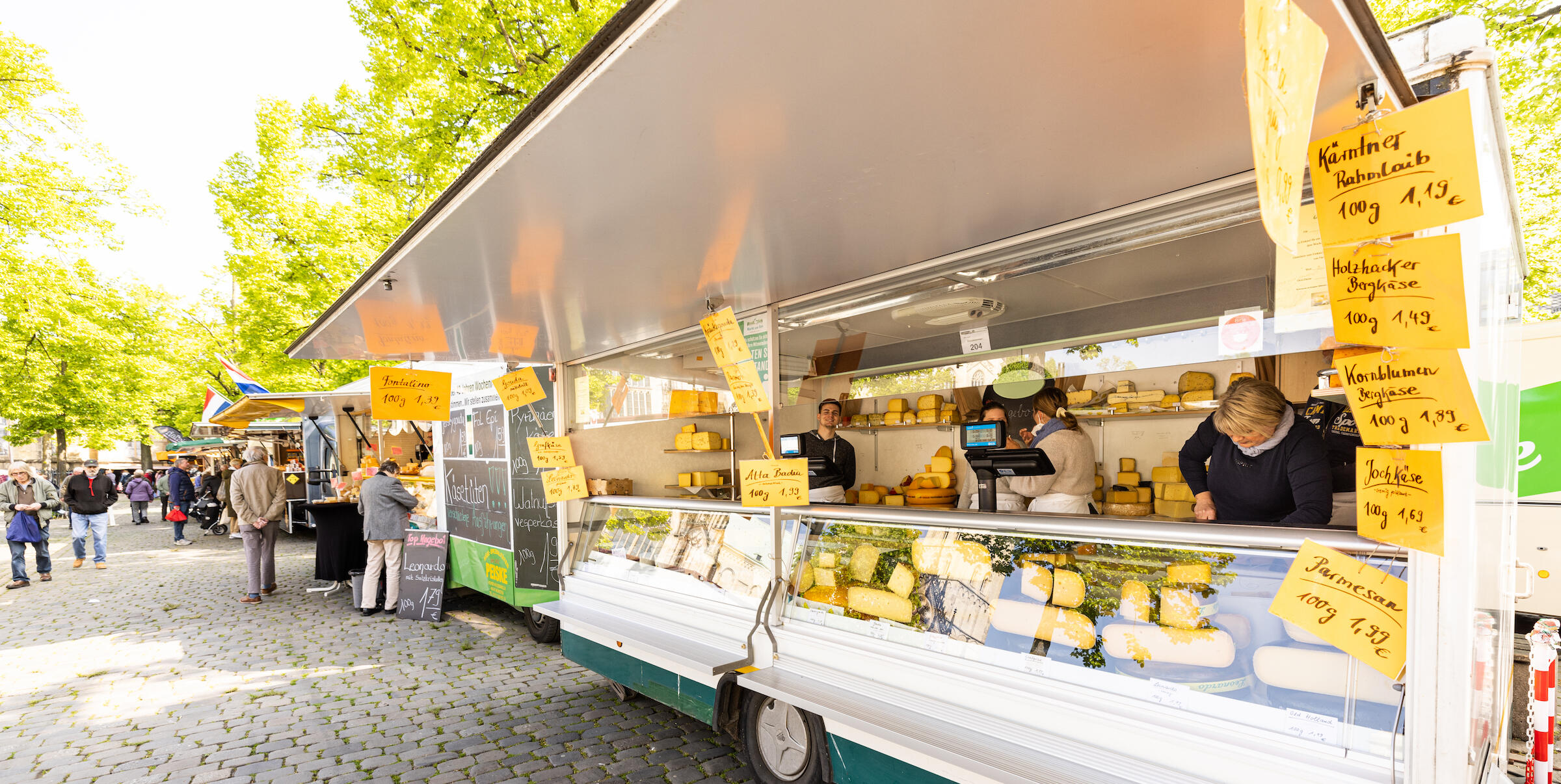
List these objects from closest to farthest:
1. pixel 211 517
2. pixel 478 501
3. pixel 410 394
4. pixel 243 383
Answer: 1. pixel 410 394
2. pixel 478 501
3. pixel 243 383
4. pixel 211 517

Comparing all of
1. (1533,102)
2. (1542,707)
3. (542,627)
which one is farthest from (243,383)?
(1533,102)

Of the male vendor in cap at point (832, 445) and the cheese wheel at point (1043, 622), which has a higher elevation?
the male vendor in cap at point (832, 445)

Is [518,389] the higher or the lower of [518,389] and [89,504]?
the higher

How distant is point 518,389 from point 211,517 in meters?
17.3

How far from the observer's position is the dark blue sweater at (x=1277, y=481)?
2564mm

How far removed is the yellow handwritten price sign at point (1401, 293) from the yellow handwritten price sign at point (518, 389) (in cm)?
455

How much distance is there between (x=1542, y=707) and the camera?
2.57 m

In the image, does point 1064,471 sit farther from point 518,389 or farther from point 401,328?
point 401,328

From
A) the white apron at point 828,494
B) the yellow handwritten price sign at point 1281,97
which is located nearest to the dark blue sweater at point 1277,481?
the yellow handwritten price sign at point 1281,97

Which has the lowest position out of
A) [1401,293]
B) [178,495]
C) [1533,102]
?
[178,495]

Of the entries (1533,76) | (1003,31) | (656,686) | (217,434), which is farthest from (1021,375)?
(217,434)

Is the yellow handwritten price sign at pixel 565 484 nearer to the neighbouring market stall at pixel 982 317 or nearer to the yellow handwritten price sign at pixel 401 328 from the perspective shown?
the neighbouring market stall at pixel 982 317

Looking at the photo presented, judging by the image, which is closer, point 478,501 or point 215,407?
point 478,501

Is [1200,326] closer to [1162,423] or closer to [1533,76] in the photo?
[1162,423]
